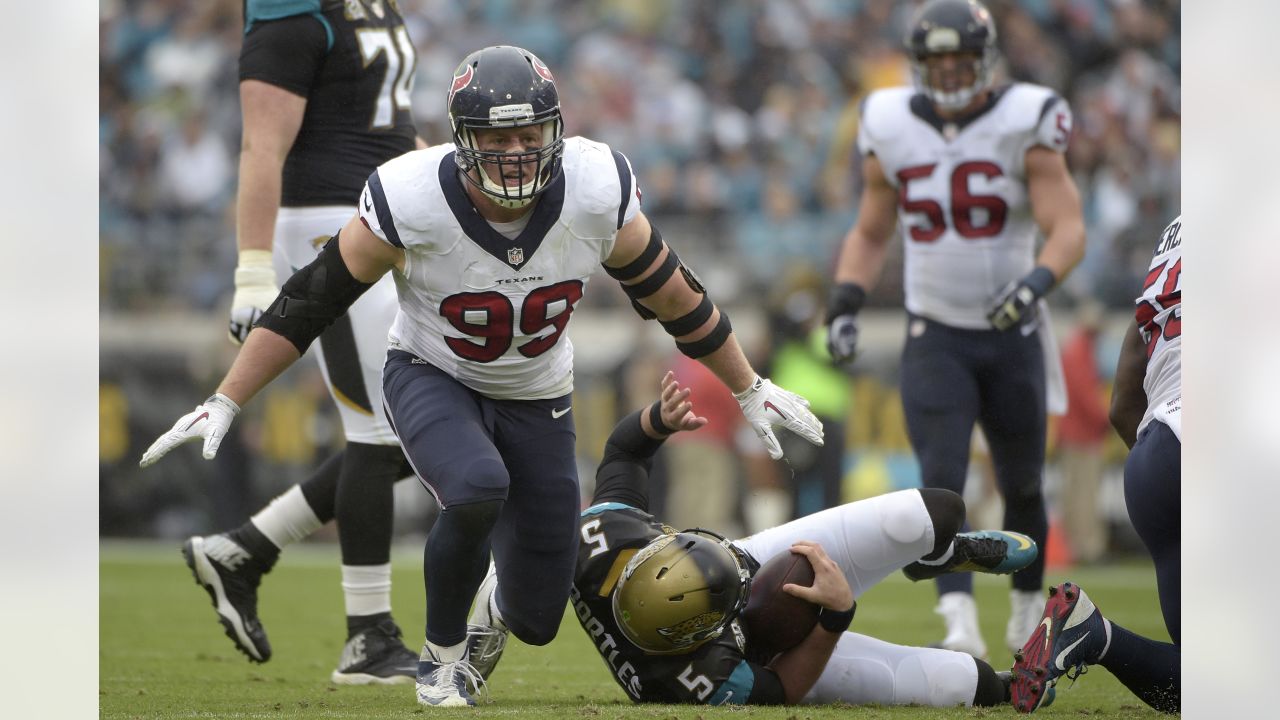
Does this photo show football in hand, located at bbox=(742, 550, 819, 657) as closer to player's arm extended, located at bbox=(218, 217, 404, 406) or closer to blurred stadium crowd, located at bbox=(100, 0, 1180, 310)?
player's arm extended, located at bbox=(218, 217, 404, 406)

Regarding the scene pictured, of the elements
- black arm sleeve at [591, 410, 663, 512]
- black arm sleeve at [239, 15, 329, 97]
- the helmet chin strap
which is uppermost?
black arm sleeve at [239, 15, 329, 97]

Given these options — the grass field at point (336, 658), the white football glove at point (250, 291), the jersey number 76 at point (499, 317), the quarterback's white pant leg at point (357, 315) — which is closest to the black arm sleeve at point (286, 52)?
the quarterback's white pant leg at point (357, 315)

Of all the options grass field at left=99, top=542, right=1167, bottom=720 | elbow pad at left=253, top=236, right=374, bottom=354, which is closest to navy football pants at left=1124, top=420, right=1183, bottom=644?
grass field at left=99, top=542, right=1167, bottom=720

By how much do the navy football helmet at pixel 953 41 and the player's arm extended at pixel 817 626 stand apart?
223 centimetres

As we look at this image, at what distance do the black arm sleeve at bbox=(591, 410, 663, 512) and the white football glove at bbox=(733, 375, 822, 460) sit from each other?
292 millimetres

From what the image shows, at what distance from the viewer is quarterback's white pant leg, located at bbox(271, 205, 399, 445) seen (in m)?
4.21

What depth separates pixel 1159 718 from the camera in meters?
3.40

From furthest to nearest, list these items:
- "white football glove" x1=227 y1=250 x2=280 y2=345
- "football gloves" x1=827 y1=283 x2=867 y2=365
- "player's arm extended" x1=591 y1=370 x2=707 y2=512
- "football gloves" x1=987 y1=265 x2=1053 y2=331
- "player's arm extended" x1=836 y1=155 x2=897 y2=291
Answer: "player's arm extended" x1=836 y1=155 x2=897 y2=291
"football gloves" x1=827 y1=283 x2=867 y2=365
"football gloves" x1=987 y1=265 x2=1053 y2=331
"white football glove" x1=227 y1=250 x2=280 y2=345
"player's arm extended" x1=591 y1=370 x2=707 y2=512

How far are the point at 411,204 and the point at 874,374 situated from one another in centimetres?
742

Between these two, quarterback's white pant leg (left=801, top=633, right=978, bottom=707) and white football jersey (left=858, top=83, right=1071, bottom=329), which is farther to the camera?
white football jersey (left=858, top=83, right=1071, bottom=329)

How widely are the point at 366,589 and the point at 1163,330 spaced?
7.37ft

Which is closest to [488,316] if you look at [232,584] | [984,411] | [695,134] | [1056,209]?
[232,584]
